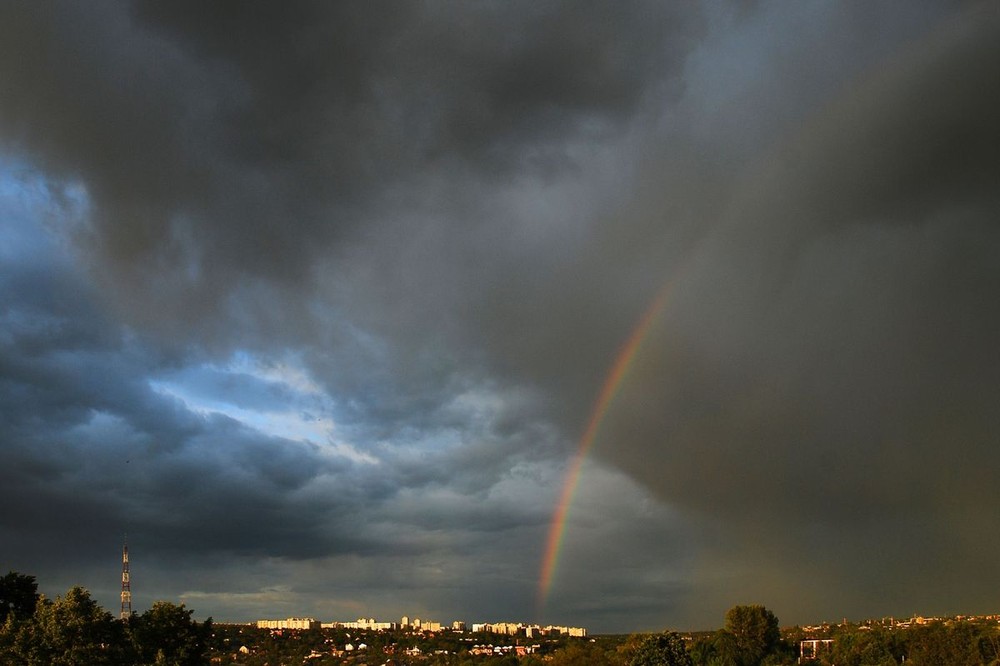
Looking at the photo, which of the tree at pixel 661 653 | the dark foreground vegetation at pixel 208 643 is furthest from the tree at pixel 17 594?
the tree at pixel 661 653

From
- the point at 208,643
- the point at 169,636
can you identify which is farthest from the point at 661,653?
the point at 169,636

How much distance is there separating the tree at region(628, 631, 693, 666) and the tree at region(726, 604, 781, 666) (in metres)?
34.7

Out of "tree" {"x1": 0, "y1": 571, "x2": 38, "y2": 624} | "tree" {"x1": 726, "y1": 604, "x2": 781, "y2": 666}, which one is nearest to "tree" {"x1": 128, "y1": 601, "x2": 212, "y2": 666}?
"tree" {"x1": 0, "y1": 571, "x2": 38, "y2": 624}

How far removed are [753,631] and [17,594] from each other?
3821 inches

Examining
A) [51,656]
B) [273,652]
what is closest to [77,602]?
[51,656]

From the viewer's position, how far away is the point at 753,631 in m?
124

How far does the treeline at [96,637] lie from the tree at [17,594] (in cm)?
831

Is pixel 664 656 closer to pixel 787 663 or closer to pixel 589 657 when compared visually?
pixel 589 657

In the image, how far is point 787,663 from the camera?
370 ft

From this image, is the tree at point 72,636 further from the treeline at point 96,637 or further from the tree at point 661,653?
the tree at point 661,653

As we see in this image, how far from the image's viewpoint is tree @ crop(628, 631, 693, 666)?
8260 centimetres

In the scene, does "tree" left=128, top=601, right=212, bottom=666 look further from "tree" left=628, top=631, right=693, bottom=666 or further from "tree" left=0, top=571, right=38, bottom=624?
"tree" left=628, top=631, right=693, bottom=666

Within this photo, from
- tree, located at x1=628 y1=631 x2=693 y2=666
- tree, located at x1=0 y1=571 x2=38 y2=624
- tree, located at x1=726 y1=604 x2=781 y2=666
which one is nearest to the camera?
tree, located at x1=0 y1=571 x2=38 y2=624

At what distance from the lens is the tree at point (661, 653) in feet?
271
